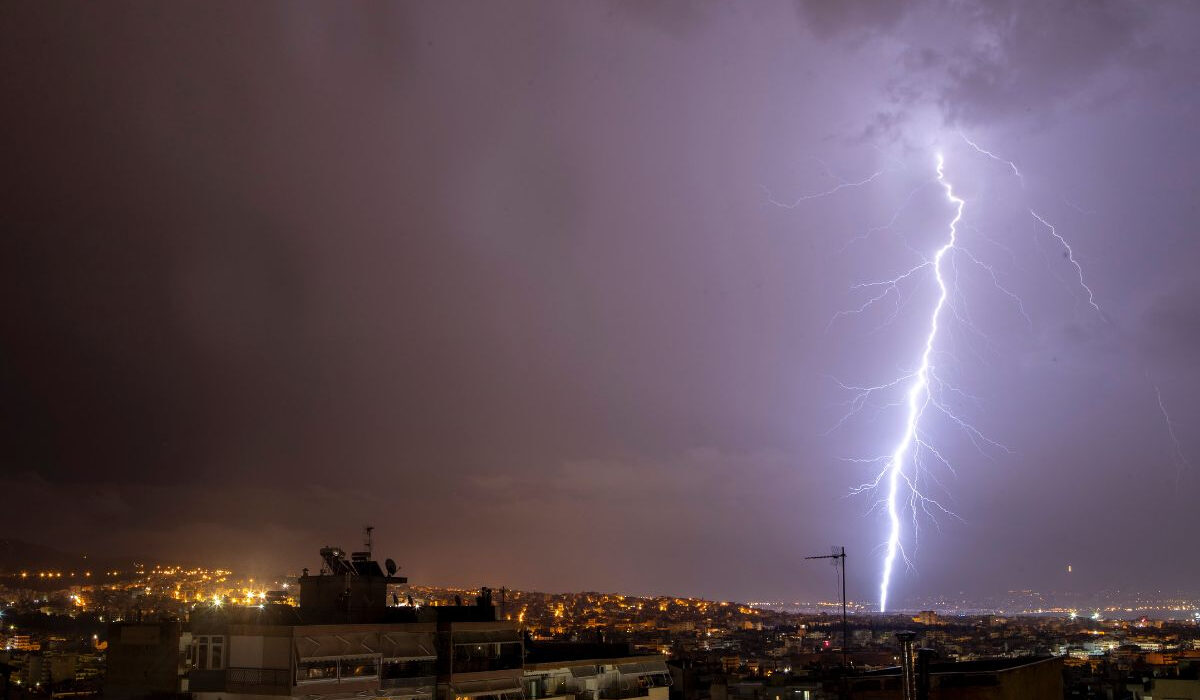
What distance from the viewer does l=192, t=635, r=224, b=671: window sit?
75.6 feet

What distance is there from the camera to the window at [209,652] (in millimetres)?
23047

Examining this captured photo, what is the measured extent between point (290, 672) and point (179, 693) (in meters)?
5.68

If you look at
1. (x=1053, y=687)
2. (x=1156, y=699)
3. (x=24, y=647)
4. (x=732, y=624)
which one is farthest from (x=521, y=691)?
(x=732, y=624)

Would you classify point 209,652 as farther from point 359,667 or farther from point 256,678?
point 359,667

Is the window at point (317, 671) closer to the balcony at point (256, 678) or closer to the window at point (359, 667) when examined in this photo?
the window at point (359, 667)

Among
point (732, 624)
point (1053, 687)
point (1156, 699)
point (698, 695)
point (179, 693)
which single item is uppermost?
point (1053, 687)

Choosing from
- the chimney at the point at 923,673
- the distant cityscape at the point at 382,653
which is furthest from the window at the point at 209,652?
the chimney at the point at 923,673

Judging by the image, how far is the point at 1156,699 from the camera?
34.5 meters

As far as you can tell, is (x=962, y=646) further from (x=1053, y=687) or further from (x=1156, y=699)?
(x=1053, y=687)

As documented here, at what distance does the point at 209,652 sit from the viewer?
23.1m

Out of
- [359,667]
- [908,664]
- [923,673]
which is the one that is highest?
[908,664]

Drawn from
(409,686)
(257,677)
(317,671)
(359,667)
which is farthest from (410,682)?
(257,677)

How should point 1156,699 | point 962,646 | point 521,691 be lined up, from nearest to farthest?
point 521,691
point 1156,699
point 962,646

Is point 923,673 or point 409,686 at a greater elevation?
point 923,673
